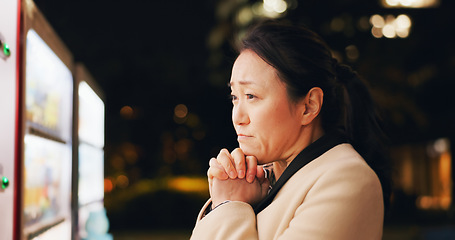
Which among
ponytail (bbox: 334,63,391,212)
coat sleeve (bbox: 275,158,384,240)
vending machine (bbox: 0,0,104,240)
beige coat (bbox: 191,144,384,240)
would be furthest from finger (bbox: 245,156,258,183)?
vending machine (bbox: 0,0,104,240)

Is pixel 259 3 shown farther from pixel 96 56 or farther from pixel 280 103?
pixel 96 56

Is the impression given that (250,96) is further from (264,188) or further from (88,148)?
(88,148)

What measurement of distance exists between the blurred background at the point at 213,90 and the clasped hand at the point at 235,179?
1.53 feet

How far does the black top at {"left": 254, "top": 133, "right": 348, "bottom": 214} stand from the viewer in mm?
1659

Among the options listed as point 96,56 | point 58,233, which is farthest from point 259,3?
point 96,56

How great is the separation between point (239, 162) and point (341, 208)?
0.37 metres

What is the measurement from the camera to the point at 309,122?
171 cm

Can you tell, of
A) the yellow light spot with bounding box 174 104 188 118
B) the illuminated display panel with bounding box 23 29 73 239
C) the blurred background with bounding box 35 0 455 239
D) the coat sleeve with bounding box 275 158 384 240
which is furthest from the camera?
the yellow light spot with bounding box 174 104 188 118

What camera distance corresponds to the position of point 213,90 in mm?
13820

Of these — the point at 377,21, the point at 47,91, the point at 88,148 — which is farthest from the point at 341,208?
the point at 377,21

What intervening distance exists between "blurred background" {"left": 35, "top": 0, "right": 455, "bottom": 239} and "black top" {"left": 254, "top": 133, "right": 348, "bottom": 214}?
0.46 meters

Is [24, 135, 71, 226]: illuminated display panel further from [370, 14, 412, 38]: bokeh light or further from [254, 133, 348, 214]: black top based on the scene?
[370, 14, 412, 38]: bokeh light

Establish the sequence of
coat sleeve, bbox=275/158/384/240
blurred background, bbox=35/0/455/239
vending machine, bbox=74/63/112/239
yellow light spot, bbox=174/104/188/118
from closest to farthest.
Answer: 1. coat sleeve, bbox=275/158/384/240
2. vending machine, bbox=74/63/112/239
3. blurred background, bbox=35/0/455/239
4. yellow light spot, bbox=174/104/188/118

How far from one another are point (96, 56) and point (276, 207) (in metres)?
10.2
